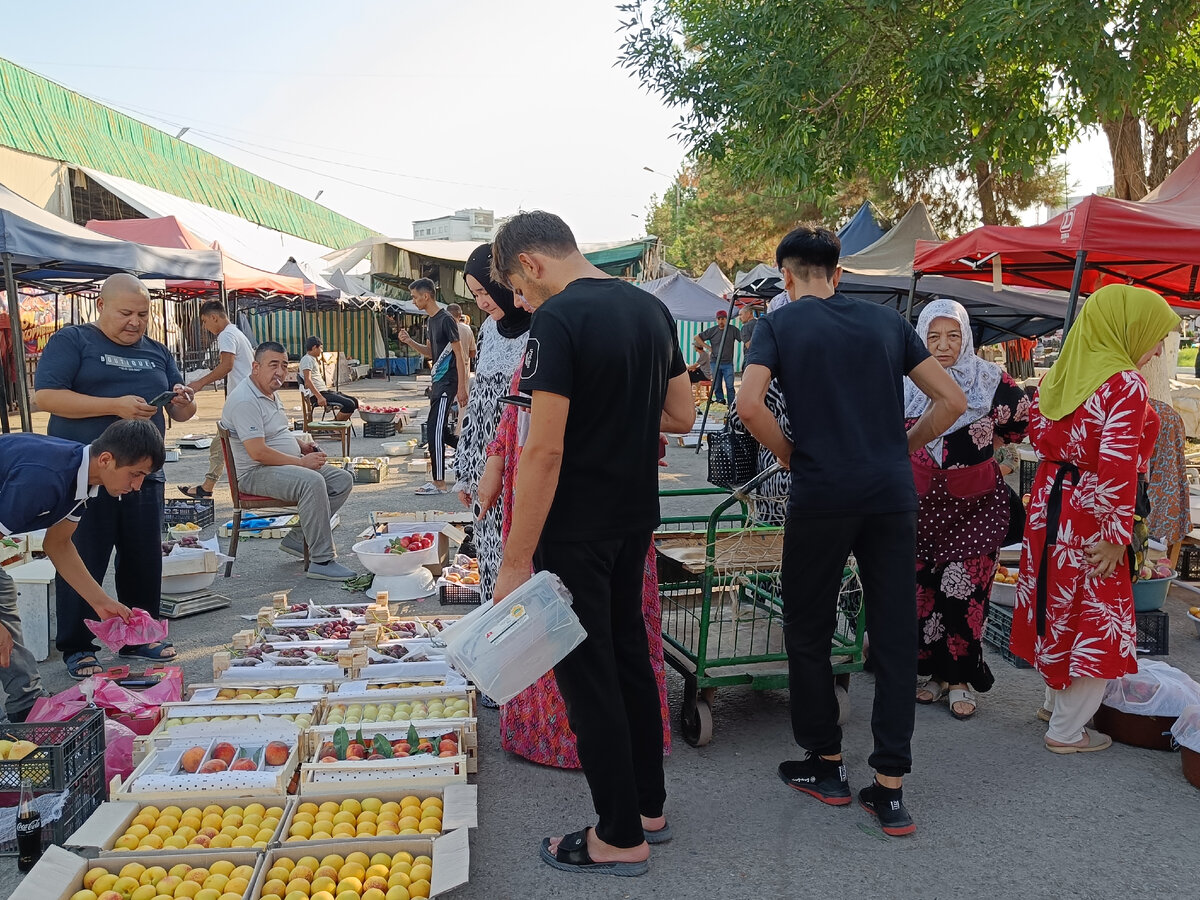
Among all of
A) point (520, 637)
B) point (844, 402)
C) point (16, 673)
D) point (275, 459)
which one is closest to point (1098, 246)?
point (844, 402)

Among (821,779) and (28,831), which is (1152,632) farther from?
(28,831)

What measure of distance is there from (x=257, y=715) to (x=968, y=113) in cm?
886

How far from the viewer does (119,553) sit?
16.2 ft

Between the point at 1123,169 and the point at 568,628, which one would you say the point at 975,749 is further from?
the point at 1123,169


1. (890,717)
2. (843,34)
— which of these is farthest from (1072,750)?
(843,34)

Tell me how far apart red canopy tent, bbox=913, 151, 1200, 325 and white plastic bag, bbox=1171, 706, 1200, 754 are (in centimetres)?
261

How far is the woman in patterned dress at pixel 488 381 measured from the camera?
13.3ft

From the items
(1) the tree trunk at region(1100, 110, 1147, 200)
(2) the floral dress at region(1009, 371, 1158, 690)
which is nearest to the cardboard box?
(2) the floral dress at region(1009, 371, 1158, 690)

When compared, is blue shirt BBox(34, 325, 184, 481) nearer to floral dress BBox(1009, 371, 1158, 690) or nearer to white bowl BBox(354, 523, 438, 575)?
white bowl BBox(354, 523, 438, 575)

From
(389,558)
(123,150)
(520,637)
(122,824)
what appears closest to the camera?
(520,637)

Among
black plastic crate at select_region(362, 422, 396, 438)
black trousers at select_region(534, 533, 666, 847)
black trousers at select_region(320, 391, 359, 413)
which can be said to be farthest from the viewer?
black plastic crate at select_region(362, 422, 396, 438)

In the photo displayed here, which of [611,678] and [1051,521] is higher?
[1051,521]

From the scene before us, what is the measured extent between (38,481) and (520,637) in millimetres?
2063

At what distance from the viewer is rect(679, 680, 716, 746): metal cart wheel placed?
390 cm
